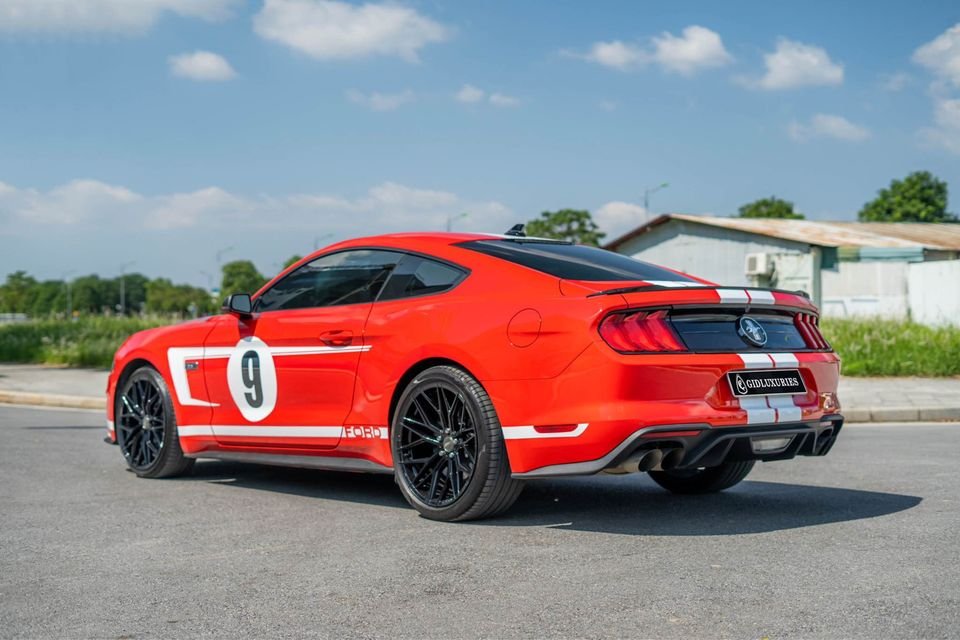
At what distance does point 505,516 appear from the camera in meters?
5.99

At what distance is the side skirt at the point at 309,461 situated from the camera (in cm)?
634

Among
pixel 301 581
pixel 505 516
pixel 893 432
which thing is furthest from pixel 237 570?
pixel 893 432

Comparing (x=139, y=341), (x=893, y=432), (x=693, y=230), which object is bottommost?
(x=893, y=432)

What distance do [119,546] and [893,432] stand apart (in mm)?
8258

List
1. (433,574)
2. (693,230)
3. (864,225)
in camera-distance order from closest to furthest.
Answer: (433,574), (693,230), (864,225)

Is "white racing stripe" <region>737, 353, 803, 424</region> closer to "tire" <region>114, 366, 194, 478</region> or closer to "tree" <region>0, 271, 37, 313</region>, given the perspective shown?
"tire" <region>114, 366, 194, 478</region>

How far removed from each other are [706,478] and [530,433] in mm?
1810

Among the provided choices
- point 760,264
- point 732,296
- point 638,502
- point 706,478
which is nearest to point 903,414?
point 706,478

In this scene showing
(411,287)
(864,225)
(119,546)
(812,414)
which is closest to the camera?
(119,546)

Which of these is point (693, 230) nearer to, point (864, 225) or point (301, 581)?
point (864, 225)

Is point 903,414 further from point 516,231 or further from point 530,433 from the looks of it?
point 530,433

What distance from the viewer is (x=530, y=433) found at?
5.46 m

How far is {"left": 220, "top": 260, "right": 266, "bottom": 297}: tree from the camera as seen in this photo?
15325 cm

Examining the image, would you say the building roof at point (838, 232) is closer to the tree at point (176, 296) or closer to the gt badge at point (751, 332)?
the gt badge at point (751, 332)
